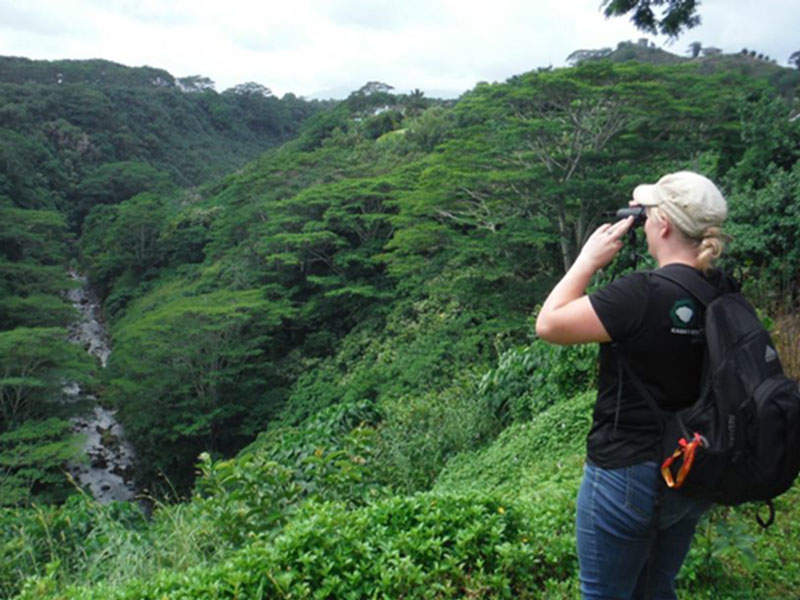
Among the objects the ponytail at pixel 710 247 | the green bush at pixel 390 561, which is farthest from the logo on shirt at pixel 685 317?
the green bush at pixel 390 561

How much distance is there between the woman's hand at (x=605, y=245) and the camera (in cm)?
149

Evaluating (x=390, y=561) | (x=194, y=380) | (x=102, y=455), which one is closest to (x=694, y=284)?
(x=390, y=561)

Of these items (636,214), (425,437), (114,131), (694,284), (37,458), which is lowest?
(37,458)

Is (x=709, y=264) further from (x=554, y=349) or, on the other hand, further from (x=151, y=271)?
(x=151, y=271)

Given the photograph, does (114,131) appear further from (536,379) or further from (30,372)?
(536,379)

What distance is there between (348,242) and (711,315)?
56.4ft

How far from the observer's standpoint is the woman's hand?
4.90ft

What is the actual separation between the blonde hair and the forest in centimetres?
109

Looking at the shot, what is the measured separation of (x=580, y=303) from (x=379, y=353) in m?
13.2

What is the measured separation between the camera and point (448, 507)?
2.37 metres

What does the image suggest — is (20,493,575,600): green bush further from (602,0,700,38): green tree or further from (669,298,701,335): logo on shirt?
(602,0,700,38): green tree

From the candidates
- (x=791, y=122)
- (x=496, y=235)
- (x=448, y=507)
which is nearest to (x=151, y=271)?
(x=496, y=235)

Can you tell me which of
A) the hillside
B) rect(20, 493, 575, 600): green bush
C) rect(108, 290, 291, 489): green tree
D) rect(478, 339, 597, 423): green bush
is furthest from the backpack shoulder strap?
the hillside

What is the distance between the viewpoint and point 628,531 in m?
1.43
